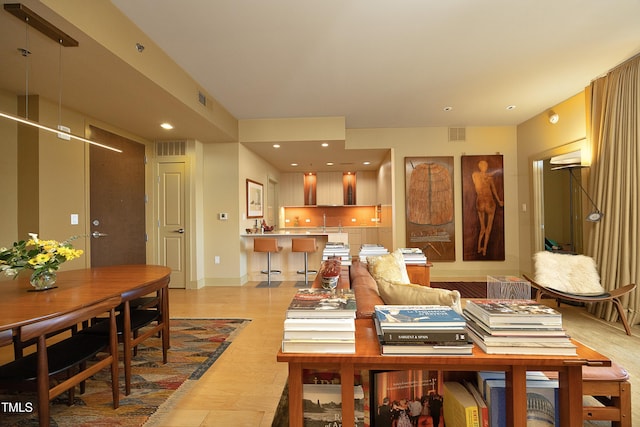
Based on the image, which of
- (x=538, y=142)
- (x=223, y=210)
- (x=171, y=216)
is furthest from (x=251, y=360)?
(x=538, y=142)

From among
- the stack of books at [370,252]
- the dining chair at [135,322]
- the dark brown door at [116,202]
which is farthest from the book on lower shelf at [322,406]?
the dark brown door at [116,202]

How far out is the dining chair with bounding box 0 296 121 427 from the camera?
1.57 meters

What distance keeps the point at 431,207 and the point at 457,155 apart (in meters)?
1.19

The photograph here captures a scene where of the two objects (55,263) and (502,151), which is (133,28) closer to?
(55,263)

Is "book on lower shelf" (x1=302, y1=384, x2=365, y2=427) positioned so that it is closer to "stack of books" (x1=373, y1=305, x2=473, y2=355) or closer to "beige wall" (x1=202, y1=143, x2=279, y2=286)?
"stack of books" (x1=373, y1=305, x2=473, y2=355)

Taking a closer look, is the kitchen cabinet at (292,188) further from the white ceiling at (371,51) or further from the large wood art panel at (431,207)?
the white ceiling at (371,51)

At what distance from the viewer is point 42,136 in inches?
137

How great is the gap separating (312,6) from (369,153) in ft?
14.4

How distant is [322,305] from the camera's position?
127 cm

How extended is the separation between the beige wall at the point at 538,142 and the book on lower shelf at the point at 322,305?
5016mm

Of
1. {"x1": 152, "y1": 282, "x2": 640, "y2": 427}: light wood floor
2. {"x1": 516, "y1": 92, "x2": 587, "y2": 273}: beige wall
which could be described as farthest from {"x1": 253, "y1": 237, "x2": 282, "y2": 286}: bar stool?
{"x1": 516, "y1": 92, "x2": 587, "y2": 273}: beige wall

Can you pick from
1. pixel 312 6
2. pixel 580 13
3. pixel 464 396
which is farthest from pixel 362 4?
pixel 464 396

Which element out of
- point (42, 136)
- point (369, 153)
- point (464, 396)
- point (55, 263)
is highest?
point (369, 153)

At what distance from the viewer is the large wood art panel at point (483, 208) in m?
6.09
